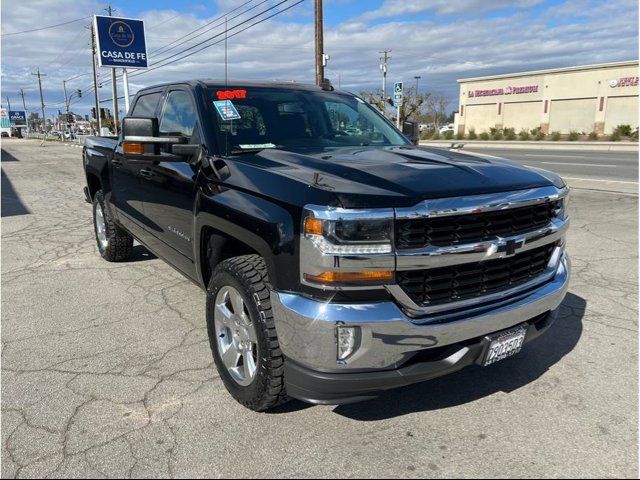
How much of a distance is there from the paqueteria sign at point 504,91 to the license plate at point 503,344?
57128 mm

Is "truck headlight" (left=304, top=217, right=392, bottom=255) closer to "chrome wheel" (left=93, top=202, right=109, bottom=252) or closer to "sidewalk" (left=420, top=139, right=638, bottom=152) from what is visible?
"chrome wheel" (left=93, top=202, right=109, bottom=252)

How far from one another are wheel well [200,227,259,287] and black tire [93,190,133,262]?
269cm

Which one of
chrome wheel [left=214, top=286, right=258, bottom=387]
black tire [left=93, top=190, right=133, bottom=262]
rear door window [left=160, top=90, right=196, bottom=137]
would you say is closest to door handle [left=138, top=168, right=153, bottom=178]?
rear door window [left=160, top=90, right=196, bottom=137]

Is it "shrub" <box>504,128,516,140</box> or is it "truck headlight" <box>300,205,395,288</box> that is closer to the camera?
"truck headlight" <box>300,205,395,288</box>

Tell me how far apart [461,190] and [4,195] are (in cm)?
1243

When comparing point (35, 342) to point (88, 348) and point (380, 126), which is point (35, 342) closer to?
point (88, 348)

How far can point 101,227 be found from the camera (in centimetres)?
608

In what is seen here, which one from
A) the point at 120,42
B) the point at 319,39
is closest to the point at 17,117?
the point at 120,42

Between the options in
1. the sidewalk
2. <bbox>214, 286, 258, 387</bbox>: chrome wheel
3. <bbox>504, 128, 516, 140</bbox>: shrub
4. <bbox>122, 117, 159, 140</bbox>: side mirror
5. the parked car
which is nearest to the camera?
<bbox>214, 286, 258, 387</bbox>: chrome wheel

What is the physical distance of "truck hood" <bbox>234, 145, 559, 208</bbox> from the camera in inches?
90.2

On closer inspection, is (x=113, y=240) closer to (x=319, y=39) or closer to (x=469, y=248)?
(x=469, y=248)

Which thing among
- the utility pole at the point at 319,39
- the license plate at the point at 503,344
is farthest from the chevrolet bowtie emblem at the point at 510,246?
the utility pole at the point at 319,39

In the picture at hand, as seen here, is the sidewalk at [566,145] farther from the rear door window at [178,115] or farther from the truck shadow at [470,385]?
the truck shadow at [470,385]

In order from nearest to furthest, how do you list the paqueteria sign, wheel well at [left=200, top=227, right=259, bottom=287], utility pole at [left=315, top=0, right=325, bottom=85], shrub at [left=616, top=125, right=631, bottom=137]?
wheel well at [left=200, top=227, right=259, bottom=287]
utility pole at [left=315, top=0, right=325, bottom=85]
shrub at [left=616, top=125, right=631, bottom=137]
the paqueteria sign
